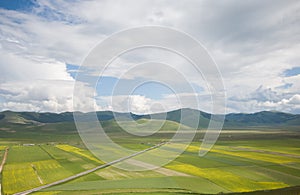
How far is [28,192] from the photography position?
1558 inches

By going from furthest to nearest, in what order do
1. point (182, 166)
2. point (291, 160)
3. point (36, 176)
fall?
point (291, 160)
point (182, 166)
point (36, 176)

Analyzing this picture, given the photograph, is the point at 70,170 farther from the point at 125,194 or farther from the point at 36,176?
the point at 125,194

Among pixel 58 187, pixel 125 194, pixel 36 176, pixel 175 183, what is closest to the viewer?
→ pixel 125 194

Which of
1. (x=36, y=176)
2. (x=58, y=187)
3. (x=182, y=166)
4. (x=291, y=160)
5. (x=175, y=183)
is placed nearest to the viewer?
(x=58, y=187)

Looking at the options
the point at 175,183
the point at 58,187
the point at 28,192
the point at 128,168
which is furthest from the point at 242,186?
the point at 28,192

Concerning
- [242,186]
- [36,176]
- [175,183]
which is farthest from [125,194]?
[36,176]

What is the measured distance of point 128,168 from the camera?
58.0 meters

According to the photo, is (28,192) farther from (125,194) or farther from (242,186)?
(242,186)

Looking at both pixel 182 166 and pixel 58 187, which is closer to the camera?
pixel 58 187

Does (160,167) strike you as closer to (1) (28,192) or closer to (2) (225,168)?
(2) (225,168)

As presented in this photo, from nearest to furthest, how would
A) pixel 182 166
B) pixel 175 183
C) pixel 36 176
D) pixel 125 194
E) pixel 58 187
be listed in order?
1. pixel 125 194
2. pixel 58 187
3. pixel 175 183
4. pixel 36 176
5. pixel 182 166

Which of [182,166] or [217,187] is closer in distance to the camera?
[217,187]

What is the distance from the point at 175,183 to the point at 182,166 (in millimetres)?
16650

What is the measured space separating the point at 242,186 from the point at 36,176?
38537 millimetres
